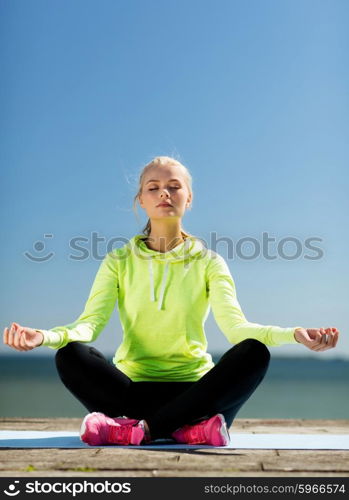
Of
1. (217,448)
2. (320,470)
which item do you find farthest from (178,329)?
(320,470)

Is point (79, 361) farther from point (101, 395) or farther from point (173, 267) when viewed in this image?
point (173, 267)

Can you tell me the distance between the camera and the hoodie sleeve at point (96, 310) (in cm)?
244

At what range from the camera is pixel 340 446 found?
8.06ft

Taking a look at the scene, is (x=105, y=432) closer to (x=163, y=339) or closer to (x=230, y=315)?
(x=163, y=339)

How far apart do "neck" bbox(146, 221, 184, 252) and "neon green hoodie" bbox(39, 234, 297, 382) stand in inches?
1.8

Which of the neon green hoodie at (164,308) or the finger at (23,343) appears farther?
the neon green hoodie at (164,308)

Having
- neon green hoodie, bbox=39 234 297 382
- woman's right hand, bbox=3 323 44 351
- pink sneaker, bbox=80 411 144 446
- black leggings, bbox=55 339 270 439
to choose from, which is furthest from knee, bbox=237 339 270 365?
woman's right hand, bbox=3 323 44 351

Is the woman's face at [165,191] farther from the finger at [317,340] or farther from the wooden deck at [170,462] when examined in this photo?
the wooden deck at [170,462]

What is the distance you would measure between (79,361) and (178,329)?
42 centimetres

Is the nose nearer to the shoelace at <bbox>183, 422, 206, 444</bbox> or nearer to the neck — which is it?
the neck

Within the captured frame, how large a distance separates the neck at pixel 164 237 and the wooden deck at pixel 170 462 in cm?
93

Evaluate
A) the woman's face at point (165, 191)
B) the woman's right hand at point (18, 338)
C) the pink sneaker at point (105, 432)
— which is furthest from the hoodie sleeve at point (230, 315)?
the woman's right hand at point (18, 338)

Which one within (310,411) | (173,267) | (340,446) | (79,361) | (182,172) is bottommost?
(310,411)
